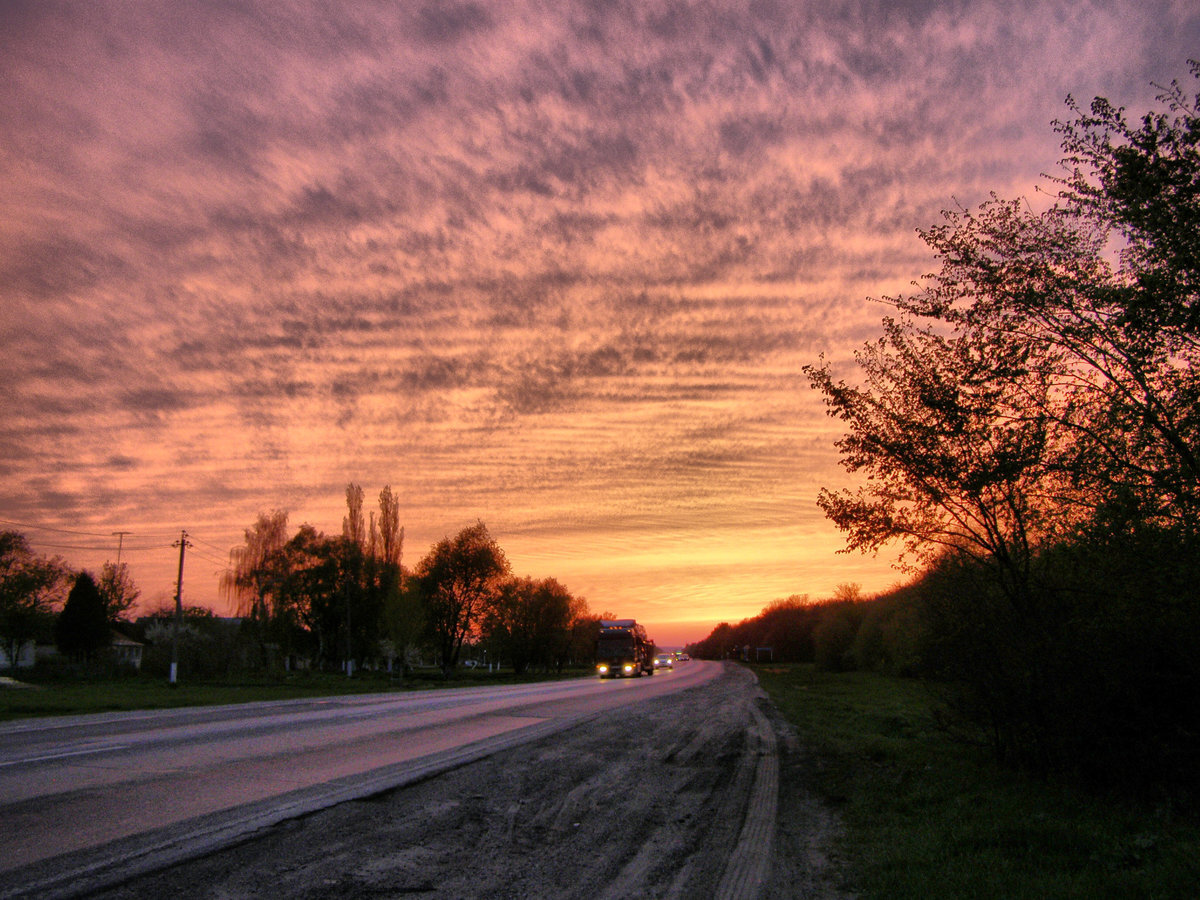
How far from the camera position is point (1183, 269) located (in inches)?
308

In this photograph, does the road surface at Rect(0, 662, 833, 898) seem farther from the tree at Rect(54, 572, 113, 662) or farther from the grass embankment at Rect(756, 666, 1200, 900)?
the tree at Rect(54, 572, 113, 662)

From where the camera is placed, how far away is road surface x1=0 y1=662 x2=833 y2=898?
5453 mm

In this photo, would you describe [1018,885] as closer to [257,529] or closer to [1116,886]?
[1116,886]

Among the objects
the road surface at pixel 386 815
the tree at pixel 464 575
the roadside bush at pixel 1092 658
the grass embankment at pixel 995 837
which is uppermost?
the tree at pixel 464 575

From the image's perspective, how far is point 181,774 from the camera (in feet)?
28.1

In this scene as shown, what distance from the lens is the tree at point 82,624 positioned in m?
65.0

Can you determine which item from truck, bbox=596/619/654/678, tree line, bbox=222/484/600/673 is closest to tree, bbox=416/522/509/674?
tree line, bbox=222/484/600/673

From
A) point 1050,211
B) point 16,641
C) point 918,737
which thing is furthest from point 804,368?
point 16,641

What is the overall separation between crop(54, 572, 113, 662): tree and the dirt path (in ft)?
234

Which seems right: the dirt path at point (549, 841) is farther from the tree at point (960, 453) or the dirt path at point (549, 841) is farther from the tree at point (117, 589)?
the tree at point (117, 589)

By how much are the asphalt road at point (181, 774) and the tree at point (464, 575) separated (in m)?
59.9

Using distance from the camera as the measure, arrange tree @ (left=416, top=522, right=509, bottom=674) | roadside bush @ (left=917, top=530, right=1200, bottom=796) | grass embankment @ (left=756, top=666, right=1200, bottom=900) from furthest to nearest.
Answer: tree @ (left=416, top=522, right=509, bottom=674)
roadside bush @ (left=917, top=530, right=1200, bottom=796)
grass embankment @ (left=756, top=666, right=1200, bottom=900)

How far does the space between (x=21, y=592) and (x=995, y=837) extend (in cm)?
7873

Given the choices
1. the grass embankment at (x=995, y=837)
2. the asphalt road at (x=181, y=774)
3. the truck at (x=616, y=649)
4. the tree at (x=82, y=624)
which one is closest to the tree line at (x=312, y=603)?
the tree at (x=82, y=624)
